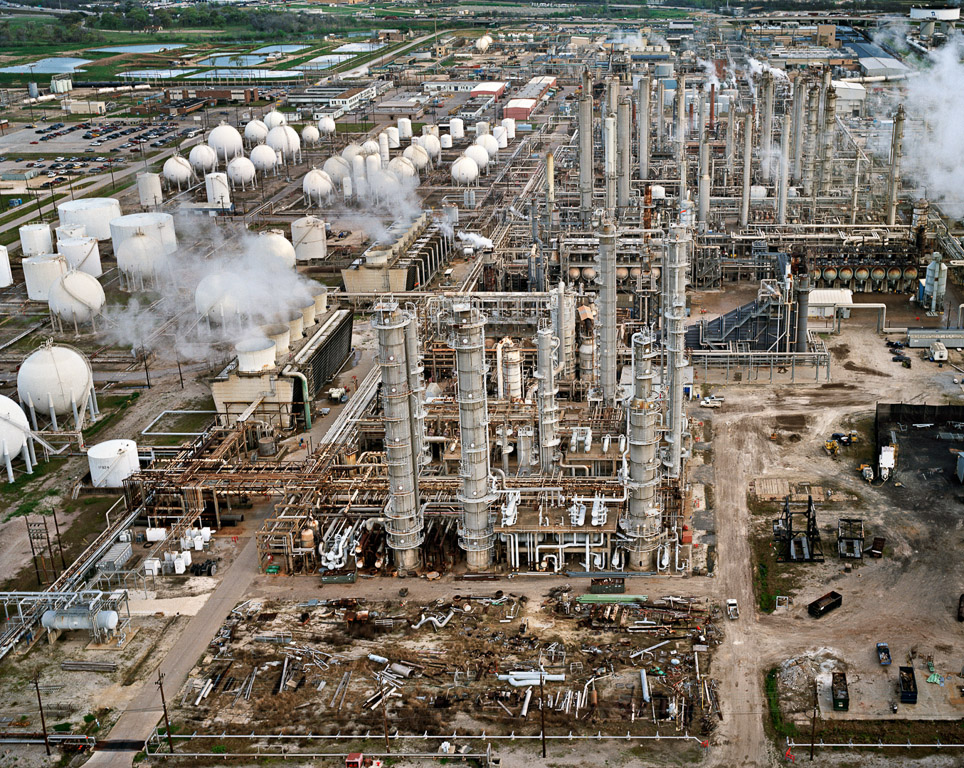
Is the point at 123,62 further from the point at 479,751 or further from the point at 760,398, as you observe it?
the point at 479,751

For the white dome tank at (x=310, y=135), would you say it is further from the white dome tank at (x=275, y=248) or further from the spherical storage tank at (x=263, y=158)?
the white dome tank at (x=275, y=248)

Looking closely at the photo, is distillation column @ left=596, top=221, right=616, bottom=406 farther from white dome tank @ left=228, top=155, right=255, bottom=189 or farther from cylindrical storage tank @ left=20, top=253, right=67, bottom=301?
white dome tank @ left=228, top=155, right=255, bottom=189

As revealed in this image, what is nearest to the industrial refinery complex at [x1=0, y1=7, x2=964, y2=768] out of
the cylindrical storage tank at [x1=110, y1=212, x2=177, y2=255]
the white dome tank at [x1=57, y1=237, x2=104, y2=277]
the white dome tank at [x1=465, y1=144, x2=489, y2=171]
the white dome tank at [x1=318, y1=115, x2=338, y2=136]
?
the cylindrical storage tank at [x1=110, y1=212, x2=177, y2=255]

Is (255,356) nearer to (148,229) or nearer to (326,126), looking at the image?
(148,229)

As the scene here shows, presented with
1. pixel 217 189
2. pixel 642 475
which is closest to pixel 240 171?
pixel 217 189

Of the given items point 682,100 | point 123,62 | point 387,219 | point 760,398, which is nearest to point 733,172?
point 682,100

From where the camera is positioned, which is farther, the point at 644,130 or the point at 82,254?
the point at 644,130
